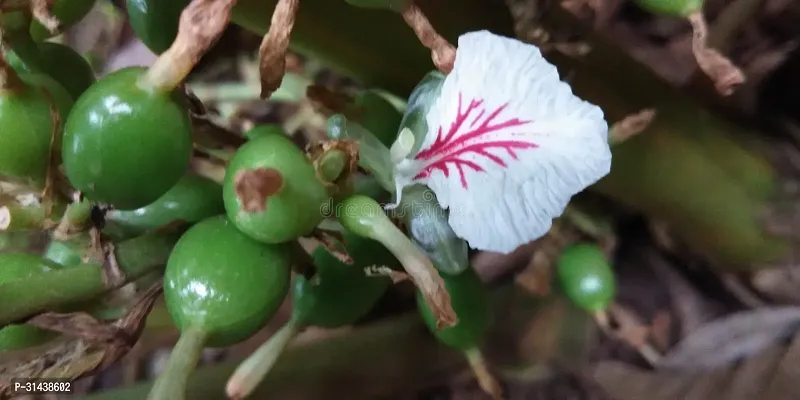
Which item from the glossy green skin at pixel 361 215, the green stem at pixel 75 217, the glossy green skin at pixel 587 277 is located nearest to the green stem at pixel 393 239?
the glossy green skin at pixel 361 215

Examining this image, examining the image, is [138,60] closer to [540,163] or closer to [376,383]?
[376,383]

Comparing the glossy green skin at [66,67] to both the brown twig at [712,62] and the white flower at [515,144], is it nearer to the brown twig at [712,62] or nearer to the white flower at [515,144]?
the white flower at [515,144]

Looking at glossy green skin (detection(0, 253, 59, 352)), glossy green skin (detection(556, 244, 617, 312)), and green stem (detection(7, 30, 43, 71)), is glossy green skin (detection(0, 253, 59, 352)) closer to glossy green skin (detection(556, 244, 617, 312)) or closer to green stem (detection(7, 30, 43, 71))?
green stem (detection(7, 30, 43, 71))

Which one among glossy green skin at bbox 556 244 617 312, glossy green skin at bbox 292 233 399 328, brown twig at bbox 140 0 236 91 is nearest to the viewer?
brown twig at bbox 140 0 236 91

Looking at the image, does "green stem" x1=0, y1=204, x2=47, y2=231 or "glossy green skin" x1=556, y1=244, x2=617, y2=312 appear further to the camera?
"glossy green skin" x1=556, y1=244, x2=617, y2=312

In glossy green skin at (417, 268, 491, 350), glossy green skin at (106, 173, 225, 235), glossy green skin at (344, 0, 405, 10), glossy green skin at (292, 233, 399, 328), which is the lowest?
glossy green skin at (417, 268, 491, 350)

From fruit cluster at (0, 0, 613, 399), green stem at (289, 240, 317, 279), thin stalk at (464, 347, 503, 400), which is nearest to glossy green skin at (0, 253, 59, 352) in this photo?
fruit cluster at (0, 0, 613, 399)

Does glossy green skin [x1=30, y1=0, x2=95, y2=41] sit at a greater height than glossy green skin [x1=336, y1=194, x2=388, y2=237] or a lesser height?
greater
